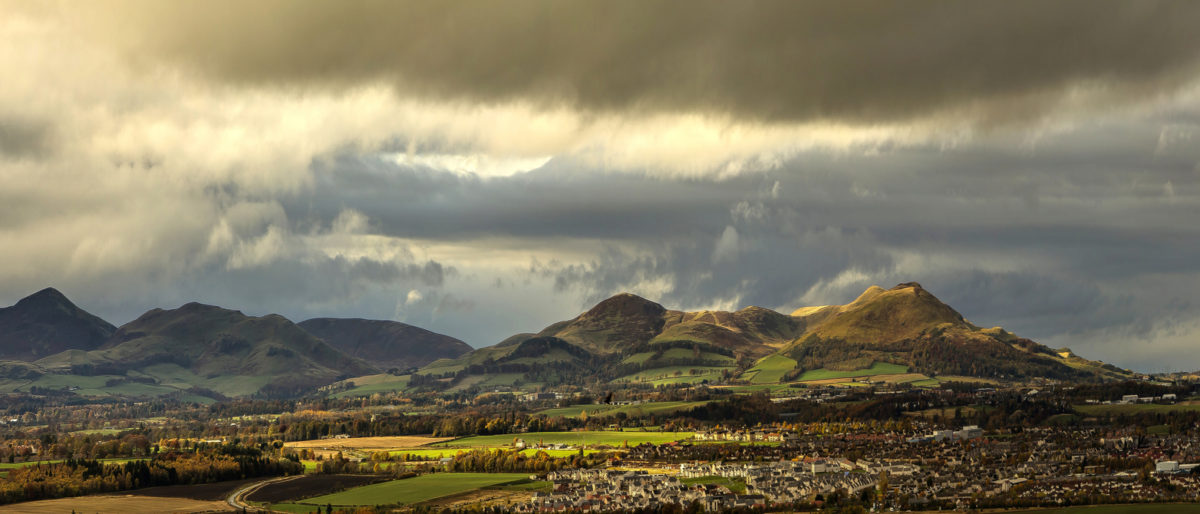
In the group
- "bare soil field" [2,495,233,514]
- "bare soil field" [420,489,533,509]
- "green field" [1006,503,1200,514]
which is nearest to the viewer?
"green field" [1006,503,1200,514]

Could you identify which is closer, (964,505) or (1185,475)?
(964,505)

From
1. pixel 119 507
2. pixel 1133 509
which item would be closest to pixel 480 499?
pixel 119 507

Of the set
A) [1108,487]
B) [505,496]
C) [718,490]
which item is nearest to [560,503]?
[505,496]

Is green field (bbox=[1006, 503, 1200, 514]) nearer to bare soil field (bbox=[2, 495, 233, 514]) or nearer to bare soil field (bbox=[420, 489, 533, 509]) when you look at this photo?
bare soil field (bbox=[420, 489, 533, 509])

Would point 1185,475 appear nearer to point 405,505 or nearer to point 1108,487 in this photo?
point 1108,487

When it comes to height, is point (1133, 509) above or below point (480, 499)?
below

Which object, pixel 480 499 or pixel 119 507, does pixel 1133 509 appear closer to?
pixel 480 499

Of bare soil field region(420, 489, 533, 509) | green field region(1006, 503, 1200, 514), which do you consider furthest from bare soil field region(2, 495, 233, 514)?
green field region(1006, 503, 1200, 514)

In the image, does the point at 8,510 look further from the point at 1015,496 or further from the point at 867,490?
the point at 1015,496
